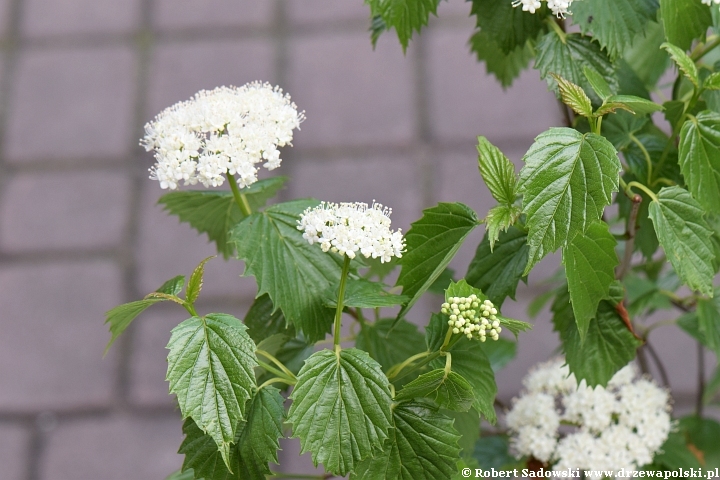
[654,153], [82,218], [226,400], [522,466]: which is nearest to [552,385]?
[522,466]

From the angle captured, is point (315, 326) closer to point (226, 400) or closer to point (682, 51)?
point (226, 400)

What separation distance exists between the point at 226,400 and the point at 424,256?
16 centimetres

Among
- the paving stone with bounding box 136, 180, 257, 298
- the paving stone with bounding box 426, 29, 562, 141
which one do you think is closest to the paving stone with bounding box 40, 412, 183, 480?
the paving stone with bounding box 136, 180, 257, 298

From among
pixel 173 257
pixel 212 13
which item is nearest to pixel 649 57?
pixel 173 257

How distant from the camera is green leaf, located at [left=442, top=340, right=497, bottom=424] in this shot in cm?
50

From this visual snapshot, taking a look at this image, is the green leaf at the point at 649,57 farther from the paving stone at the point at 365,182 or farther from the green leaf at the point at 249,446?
the paving stone at the point at 365,182

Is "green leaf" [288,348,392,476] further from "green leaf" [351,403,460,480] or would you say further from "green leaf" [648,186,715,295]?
"green leaf" [648,186,715,295]

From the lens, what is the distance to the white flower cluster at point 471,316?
1.45ft

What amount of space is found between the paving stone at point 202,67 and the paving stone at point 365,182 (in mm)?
182

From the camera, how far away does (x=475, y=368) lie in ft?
1.66

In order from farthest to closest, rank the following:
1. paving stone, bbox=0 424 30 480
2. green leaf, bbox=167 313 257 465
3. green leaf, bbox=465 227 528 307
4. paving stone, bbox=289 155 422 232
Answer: paving stone, bbox=289 155 422 232 < paving stone, bbox=0 424 30 480 < green leaf, bbox=465 227 528 307 < green leaf, bbox=167 313 257 465

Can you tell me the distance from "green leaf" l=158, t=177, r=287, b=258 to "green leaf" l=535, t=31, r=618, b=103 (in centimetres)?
21

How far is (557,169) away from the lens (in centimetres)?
44

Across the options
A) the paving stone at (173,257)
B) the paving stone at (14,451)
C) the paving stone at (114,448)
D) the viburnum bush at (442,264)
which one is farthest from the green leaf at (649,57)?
the paving stone at (14,451)
